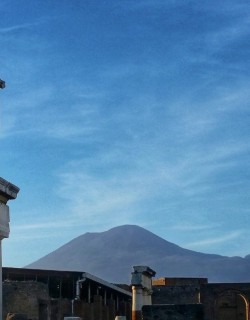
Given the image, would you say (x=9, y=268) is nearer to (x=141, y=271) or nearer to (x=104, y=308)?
(x=104, y=308)

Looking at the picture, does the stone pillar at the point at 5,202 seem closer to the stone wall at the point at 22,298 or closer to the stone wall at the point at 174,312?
the stone wall at the point at 174,312

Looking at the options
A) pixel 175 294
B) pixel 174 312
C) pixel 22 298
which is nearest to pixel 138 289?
pixel 22 298

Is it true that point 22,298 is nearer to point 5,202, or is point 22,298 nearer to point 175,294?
point 175,294

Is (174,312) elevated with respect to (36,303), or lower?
lower

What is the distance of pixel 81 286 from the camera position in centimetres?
3731

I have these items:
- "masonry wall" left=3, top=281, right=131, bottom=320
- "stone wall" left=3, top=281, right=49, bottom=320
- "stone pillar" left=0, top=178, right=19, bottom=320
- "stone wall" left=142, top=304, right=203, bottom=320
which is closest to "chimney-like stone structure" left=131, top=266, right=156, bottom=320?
"masonry wall" left=3, top=281, right=131, bottom=320

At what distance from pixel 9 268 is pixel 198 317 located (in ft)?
91.0

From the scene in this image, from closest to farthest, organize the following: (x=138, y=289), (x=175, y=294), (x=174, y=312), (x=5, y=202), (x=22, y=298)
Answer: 1. (x=5, y=202)
2. (x=174, y=312)
3. (x=138, y=289)
4. (x=22, y=298)
5. (x=175, y=294)

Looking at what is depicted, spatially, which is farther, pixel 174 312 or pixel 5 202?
pixel 174 312

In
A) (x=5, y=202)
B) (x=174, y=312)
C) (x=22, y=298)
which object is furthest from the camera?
(x=22, y=298)

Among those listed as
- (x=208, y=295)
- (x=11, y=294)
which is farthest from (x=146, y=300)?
(x=208, y=295)

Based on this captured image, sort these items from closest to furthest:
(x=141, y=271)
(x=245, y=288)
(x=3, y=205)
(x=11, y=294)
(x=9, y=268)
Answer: (x=3, y=205) → (x=141, y=271) → (x=11, y=294) → (x=9, y=268) → (x=245, y=288)

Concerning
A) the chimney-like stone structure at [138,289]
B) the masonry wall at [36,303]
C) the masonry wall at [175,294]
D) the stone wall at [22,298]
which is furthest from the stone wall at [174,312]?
the masonry wall at [175,294]

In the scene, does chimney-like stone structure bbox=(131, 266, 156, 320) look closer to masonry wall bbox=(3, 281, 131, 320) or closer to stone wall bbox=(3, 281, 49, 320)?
masonry wall bbox=(3, 281, 131, 320)
